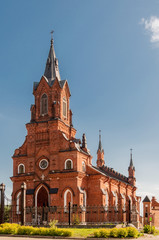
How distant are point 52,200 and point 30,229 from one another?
1780cm

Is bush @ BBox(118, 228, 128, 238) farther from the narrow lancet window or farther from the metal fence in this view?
the narrow lancet window

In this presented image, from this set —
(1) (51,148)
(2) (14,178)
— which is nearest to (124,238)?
(1) (51,148)

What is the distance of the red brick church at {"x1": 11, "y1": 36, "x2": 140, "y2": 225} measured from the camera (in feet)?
144

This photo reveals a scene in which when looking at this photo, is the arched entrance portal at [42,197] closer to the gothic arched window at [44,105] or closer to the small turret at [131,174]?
the gothic arched window at [44,105]

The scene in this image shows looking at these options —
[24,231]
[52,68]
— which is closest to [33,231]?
[24,231]

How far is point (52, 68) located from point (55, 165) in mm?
15309

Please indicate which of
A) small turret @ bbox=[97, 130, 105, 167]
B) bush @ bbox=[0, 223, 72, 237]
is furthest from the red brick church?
small turret @ bbox=[97, 130, 105, 167]

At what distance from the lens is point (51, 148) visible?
45.8 meters

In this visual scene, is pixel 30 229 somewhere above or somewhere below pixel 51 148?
below

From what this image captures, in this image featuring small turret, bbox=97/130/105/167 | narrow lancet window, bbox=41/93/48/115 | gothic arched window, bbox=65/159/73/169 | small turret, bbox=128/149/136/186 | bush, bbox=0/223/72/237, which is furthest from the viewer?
small turret, bbox=97/130/105/167

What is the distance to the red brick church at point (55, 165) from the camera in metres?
43.8

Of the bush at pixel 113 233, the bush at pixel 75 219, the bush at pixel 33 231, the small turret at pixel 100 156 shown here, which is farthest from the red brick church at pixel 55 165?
the small turret at pixel 100 156

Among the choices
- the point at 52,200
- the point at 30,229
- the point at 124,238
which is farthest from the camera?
the point at 52,200

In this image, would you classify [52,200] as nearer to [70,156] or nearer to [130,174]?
[70,156]
